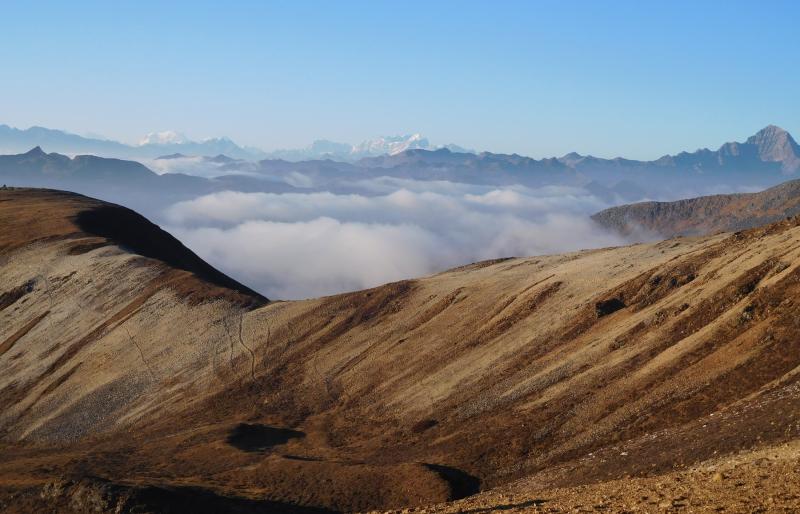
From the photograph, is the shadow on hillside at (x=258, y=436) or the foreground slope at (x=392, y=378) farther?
the shadow on hillside at (x=258, y=436)

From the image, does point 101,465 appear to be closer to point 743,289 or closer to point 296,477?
point 296,477

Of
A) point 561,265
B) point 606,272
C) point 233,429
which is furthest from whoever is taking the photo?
point 561,265

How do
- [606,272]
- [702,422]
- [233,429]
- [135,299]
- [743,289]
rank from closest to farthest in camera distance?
[702,422], [743,289], [233,429], [606,272], [135,299]

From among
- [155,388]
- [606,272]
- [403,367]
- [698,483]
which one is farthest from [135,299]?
[698,483]

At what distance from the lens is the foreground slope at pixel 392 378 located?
55719 millimetres

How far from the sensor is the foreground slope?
55.7m

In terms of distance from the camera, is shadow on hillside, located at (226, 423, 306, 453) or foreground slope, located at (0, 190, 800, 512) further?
shadow on hillside, located at (226, 423, 306, 453)

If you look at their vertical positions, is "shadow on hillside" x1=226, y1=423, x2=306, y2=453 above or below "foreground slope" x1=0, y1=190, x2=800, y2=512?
below

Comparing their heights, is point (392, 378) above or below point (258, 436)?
above

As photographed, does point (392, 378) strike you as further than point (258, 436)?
Yes

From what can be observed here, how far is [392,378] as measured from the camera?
87.8 m

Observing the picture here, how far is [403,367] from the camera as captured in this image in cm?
8919

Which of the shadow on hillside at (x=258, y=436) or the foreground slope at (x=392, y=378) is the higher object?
the foreground slope at (x=392, y=378)

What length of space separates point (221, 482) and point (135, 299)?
63126 mm
